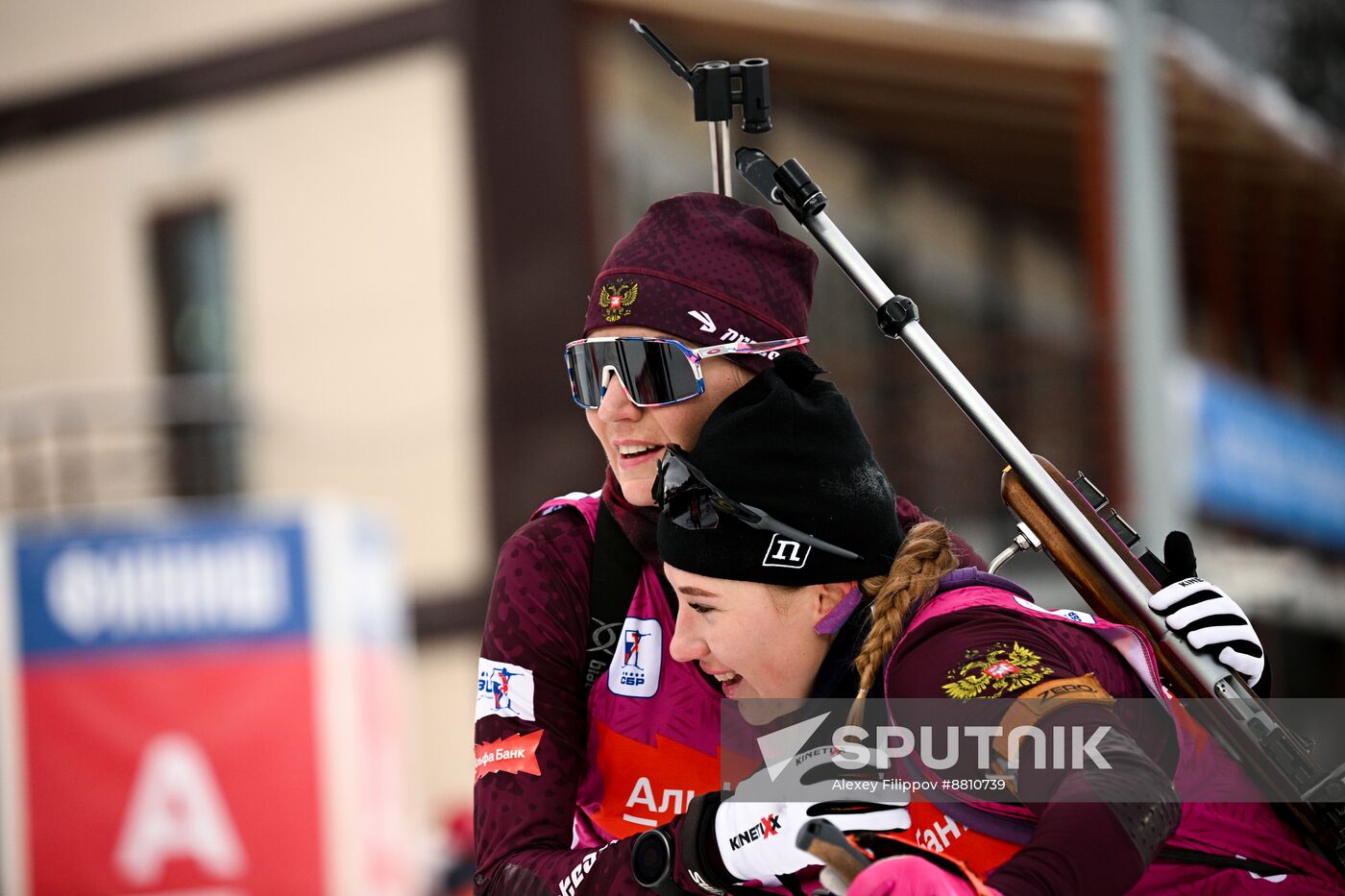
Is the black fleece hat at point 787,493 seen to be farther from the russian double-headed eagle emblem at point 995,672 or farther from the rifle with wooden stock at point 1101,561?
the russian double-headed eagle emblem at point 995,672

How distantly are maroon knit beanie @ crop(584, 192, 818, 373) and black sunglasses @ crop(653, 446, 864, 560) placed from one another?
0.34 metres

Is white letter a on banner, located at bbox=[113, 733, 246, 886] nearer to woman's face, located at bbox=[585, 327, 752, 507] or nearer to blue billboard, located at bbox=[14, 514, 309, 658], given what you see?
blue billboard, located at bbox=[14, 514, 309, 658]

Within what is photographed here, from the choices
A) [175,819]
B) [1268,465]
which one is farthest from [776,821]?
[1268,465]

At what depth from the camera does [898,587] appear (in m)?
2.87

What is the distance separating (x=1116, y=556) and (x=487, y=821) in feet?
3.79

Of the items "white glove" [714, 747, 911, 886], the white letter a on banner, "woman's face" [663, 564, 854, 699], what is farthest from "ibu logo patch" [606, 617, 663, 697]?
the white letter a on banner

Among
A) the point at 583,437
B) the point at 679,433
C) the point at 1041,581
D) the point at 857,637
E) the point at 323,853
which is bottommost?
the point at 323,853

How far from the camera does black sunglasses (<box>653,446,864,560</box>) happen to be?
9.43 feet

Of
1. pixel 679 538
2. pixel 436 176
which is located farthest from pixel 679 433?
pixel 436 176

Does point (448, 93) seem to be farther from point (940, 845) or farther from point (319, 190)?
point (940, 845)

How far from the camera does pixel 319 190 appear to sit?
14070 mm

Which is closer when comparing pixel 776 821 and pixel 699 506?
pixel 776 821

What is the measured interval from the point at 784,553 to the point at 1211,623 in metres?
0.75

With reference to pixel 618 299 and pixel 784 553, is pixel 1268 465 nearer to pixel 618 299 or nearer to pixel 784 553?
pixel 618 299
